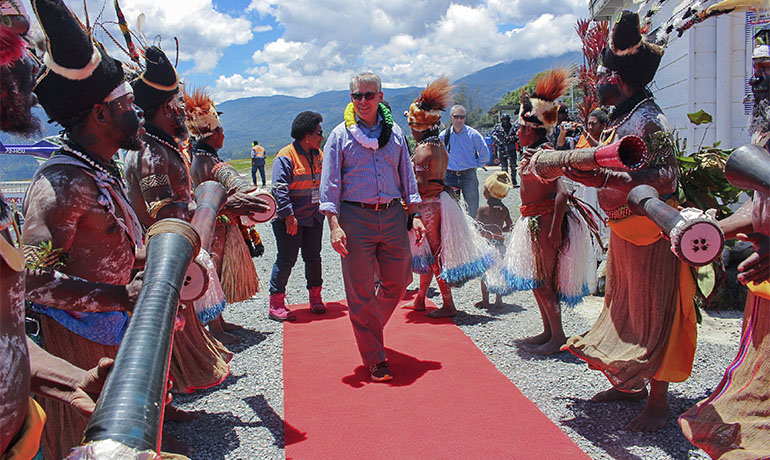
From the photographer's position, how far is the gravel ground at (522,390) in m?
3.30

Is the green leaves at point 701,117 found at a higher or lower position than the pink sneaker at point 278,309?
higher

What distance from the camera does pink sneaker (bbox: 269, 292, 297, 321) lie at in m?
6.20

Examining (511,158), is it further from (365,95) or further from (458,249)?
(365,95)

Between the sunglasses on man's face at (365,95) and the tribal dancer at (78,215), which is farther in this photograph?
the sunglasses on man's face at (365,95)

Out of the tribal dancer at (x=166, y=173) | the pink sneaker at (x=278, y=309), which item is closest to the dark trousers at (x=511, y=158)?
the pink sneaker at (x=278, y=309)

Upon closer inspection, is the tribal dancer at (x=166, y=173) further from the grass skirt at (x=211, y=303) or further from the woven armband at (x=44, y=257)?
the woven armband at (x=44, y=257)

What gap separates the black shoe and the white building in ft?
14.1

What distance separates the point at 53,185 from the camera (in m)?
2.16

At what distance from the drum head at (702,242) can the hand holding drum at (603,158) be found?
2.30ft

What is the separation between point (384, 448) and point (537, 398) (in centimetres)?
123

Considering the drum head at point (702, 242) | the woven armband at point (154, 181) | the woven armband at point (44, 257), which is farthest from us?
the woven armband at point (154, 181)

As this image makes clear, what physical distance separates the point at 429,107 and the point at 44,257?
4364 mm

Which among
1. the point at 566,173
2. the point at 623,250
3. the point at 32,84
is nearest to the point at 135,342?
the point at 32,84

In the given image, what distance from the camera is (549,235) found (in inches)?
185
